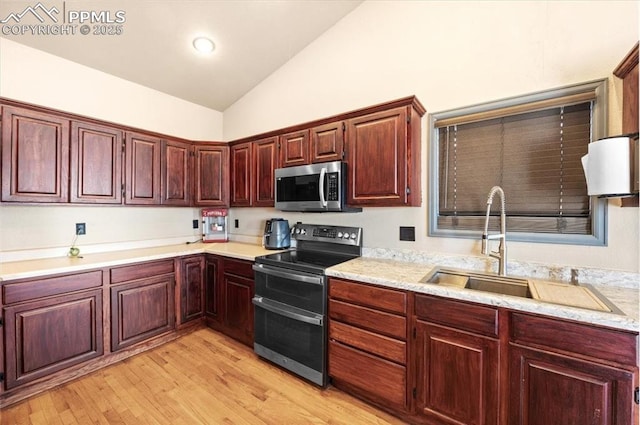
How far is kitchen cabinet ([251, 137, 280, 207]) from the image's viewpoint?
2.72 meters

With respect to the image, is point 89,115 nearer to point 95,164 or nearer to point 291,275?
point 95,164

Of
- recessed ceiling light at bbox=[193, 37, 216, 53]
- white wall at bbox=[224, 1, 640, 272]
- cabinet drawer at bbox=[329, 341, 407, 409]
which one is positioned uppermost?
recessed ceiling light at bbox=[193, 37, 216, 53]

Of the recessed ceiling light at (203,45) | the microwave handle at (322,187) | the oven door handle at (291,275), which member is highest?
the recessed ceiling light at (203,45)

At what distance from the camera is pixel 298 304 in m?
2.05

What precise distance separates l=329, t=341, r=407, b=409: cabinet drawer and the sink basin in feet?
2.04

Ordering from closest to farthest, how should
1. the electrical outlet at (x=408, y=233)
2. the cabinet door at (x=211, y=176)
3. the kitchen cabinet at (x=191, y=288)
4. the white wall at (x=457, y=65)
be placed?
the white wall at (x=457, y=65), the electrical outlet at (x=408, y=233), the kitchen cabinet at (x=191, y=288), the cabinet door at (x=211, y=176)

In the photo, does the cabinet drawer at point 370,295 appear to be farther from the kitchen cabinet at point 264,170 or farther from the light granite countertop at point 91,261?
the kitchen cabinet at point 264,170

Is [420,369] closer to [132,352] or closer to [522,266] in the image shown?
[522,266]

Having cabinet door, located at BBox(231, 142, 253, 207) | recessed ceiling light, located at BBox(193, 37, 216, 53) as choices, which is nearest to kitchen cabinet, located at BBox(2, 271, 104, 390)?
cabinet door, located at BBox(231, 142, 253, 207)

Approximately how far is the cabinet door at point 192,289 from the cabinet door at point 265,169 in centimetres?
92

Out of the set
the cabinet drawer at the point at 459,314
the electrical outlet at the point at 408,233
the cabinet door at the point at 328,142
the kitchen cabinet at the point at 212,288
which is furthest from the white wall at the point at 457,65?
the kitchen cabinet at the point at 212,288

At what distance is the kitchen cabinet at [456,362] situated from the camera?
1.35m

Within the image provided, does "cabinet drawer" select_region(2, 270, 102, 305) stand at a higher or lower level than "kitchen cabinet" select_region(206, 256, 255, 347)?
higher

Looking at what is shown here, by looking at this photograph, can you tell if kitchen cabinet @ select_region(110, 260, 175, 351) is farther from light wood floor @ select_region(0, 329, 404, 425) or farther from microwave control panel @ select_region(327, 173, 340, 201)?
microwave control panel @ select_region(327, 173, 340, 201)
